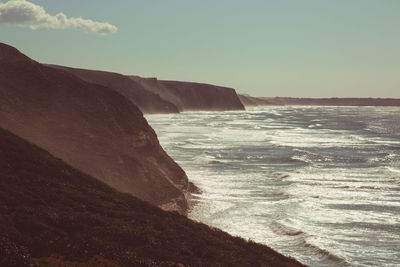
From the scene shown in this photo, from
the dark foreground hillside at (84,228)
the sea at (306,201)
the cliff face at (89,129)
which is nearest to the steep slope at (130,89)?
the sea at (306,201)

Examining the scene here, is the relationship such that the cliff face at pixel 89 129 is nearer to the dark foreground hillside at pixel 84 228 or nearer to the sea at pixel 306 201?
the sea at pixel 306 201

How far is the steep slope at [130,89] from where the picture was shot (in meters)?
170

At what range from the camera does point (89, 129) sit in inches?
1147

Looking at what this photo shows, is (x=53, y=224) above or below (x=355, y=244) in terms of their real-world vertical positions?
above

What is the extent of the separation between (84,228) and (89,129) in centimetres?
1744

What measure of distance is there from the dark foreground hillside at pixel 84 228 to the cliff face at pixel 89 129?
7795mm

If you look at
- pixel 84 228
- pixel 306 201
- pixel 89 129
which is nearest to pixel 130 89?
pixel 89 129

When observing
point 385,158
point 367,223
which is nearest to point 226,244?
point 367,223

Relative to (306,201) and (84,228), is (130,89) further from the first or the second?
(84,228)

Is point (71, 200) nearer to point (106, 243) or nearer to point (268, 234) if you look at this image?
point (106, 243)

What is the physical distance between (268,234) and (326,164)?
992 inches

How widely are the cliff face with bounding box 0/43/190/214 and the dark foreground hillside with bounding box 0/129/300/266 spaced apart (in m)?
7.80

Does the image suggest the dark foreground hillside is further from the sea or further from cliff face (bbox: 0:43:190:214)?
cliff face (bbox: 0:43:190:214)

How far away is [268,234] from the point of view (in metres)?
21.5
